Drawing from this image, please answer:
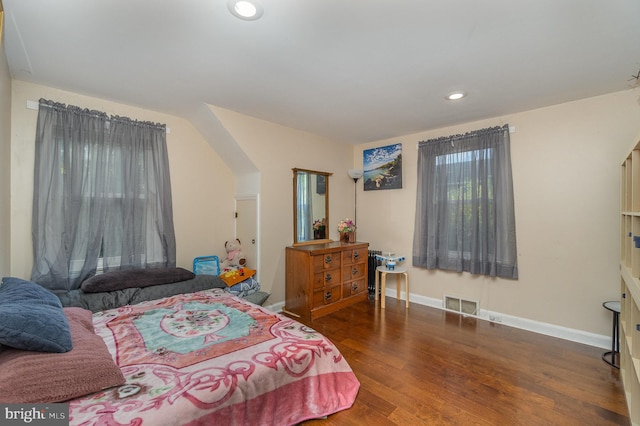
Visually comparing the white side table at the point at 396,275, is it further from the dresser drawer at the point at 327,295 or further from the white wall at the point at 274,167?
the white wall at the point at 274,167

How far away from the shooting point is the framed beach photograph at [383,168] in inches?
160

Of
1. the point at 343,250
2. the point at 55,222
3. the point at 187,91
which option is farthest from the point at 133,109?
the point at 343,250

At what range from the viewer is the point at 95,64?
206cm

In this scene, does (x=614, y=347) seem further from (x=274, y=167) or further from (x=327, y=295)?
(x=274, y=167)

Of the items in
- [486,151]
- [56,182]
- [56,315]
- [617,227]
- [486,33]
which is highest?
[486,33]

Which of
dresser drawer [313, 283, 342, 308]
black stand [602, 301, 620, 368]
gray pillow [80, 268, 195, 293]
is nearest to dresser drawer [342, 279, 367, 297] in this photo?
dresser drawer [313, 283, 342, 308]

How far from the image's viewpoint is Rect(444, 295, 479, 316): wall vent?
11.0 feet

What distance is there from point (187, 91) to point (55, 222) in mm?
1665

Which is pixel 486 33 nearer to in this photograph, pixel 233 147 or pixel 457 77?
pixel 457 77

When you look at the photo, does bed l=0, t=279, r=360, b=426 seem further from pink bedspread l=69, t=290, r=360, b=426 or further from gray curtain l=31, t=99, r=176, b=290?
gray curtain l=31, t=99, r=176, b=290

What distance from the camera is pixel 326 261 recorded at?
345 centimetres

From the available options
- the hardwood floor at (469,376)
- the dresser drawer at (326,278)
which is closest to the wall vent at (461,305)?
the hardwood floor at (469,376)

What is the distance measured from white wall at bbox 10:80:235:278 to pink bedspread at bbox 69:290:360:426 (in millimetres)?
1067

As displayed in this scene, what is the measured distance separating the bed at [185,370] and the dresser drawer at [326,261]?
1.16 m
